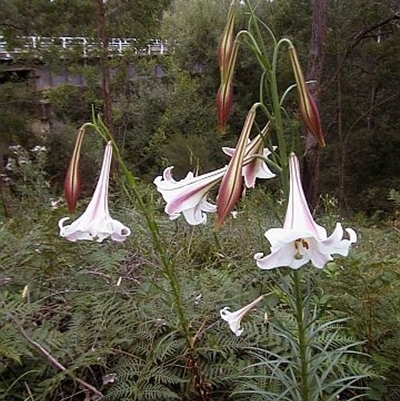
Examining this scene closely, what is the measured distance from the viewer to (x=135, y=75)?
29.6 feet

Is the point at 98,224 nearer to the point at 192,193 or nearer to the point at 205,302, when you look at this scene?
the point at 192,193

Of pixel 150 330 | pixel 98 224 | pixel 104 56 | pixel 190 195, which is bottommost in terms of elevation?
pixel 104 56

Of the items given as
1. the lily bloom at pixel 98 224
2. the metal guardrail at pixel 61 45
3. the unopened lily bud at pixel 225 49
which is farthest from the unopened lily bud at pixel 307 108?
the metal guardrail at pixel 61 45

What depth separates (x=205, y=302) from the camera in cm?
129

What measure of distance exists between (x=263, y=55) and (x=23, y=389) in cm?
83

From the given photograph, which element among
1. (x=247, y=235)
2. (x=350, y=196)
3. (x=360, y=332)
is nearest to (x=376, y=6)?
(x=350, y=196)

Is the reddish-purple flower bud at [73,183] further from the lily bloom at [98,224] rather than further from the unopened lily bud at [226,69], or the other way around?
the unopened lily bud at [226,69]

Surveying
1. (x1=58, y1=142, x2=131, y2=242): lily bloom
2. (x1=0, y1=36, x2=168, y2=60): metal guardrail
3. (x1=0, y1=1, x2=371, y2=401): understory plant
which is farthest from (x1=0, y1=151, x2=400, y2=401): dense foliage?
(x1=0, y1=36, x2=168, y2=60): metal guardrail

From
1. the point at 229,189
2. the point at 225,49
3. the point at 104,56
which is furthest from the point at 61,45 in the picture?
the point at 229,189

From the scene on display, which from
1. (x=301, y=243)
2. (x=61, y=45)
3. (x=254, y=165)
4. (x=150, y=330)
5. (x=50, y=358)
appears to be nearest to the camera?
(x=301, y=243)

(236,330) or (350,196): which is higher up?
(236,330)

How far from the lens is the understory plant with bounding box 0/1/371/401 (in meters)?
0.77

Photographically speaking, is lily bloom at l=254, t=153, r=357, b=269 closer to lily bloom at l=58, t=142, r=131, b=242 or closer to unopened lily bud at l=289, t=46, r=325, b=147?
unopened lily bud at l=289, t=46, r=325, b=147

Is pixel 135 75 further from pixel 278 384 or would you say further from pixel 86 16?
pixel 278 384
